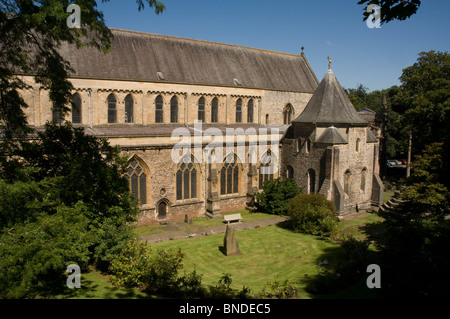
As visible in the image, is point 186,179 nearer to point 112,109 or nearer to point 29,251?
point 112,109

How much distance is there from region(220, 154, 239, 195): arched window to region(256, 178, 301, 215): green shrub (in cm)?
206

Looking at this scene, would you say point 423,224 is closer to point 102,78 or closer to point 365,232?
point 365,232

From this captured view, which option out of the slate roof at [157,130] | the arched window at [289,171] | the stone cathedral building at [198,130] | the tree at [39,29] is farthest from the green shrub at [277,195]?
the tree at [39,29]

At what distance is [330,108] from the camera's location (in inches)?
993

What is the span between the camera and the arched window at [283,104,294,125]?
109 feet

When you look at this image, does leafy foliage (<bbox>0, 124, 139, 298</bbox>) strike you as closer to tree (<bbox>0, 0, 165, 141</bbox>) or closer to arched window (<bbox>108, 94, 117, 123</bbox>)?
tree (<bbox>0, 0, 165, 141</bbox>)

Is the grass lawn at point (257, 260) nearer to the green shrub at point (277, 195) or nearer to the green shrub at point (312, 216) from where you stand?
the green shrub at point (312, 216)

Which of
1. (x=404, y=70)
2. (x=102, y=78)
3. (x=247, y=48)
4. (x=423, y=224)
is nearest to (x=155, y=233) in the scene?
(x=102, y=78)

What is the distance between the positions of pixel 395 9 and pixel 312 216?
51.7 ft

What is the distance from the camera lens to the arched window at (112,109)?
81.7 ft

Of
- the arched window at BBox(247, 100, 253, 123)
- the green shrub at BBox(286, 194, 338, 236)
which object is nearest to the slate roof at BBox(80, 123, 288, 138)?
the arched window at BBox(247, 100, 253, 123)

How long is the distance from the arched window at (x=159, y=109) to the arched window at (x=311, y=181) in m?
12.0
